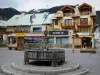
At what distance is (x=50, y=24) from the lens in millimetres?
60344

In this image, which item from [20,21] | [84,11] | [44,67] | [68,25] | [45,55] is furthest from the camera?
[20,21]

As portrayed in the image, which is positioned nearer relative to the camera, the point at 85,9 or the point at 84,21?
the point at 84,21

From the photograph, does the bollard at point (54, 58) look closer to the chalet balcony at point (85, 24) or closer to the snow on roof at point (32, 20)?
the chalet balcony at point (85, 24)

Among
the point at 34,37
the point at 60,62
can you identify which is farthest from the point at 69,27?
the point at 60,62

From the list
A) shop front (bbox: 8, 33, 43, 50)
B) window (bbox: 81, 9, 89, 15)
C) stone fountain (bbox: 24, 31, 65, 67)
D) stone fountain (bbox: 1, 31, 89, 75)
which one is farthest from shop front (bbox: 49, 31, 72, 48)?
stone fountain (bbox: 24, 31, 65, 67)

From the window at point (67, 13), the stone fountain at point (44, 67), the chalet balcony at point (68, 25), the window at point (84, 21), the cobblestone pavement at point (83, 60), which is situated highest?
the window at point (67, 13)

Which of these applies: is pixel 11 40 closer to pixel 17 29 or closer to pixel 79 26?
pixel 17 29

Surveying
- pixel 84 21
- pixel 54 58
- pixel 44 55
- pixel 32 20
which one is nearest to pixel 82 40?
pixel 84 21

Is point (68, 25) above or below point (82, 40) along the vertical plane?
above

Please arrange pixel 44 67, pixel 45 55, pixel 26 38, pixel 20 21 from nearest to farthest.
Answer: pixel 44 67 < pixel 45 55 < pixel 26 38 < pixel 20 21

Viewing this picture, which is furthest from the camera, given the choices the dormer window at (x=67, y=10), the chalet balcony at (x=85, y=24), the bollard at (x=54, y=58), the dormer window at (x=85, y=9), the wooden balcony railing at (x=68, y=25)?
the dormer window at (x=67, y=10)

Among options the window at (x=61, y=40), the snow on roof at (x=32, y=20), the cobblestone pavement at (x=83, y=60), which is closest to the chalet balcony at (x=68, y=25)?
the window at (x=61, y=40)

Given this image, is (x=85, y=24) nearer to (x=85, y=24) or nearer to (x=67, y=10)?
(x=85, y=24)

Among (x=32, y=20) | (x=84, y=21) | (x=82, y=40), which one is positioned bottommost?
(x=82, y=40)
